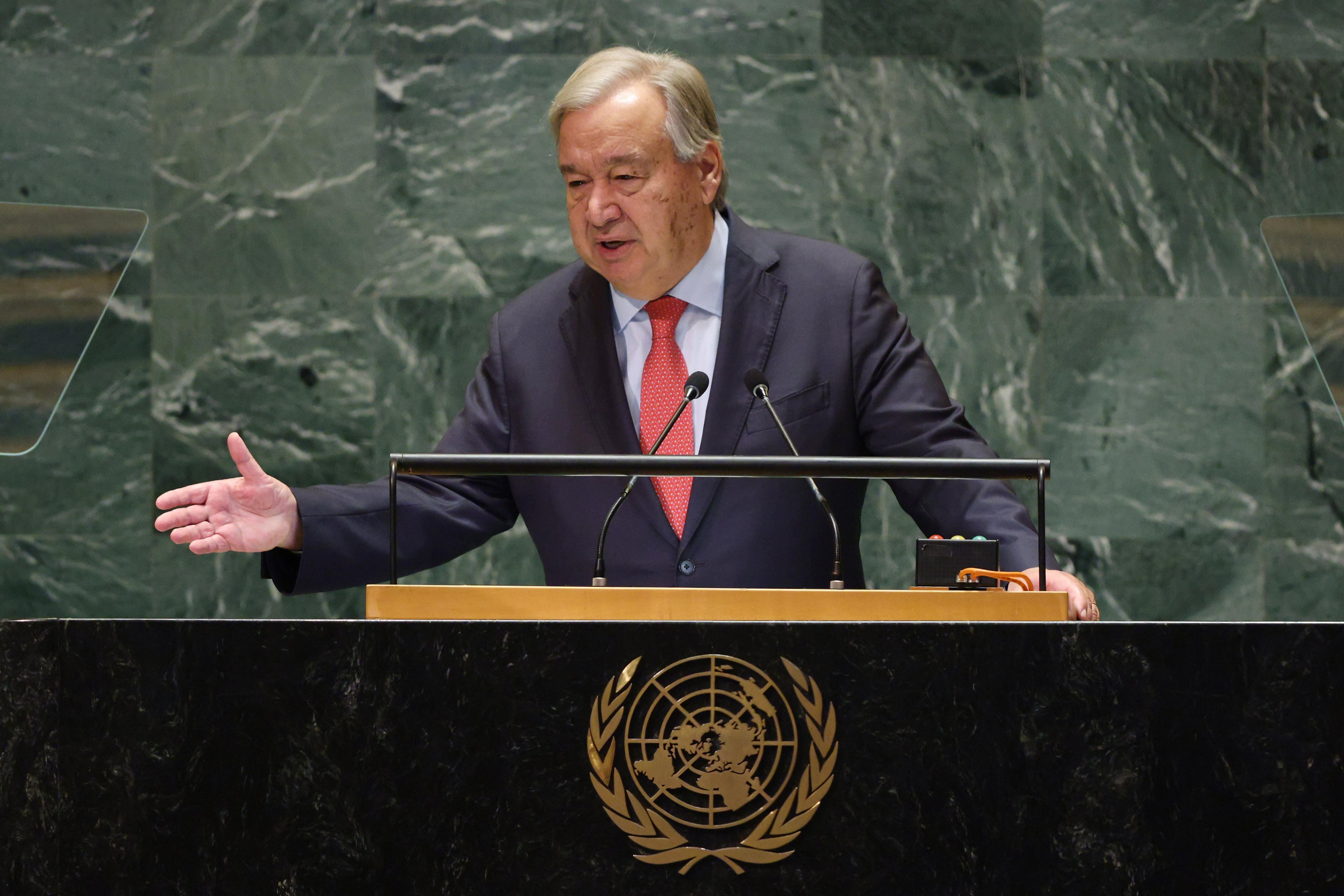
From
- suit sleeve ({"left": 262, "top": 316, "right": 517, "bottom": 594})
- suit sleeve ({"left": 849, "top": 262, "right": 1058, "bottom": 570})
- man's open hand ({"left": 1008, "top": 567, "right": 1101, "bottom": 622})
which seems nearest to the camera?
man's open hand ({"left": 1008, "top": 567, "right": 1101, "bottom": 622})

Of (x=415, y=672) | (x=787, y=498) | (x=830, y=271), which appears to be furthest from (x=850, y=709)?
(x=830, y=271)

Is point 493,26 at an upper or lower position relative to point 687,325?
upper

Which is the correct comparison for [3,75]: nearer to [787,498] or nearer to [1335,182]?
[787,498]

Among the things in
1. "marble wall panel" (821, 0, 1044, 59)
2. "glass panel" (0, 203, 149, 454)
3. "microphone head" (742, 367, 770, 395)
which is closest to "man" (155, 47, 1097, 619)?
"microphone head" (742, 367, 770, 395)

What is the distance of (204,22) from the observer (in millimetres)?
4316

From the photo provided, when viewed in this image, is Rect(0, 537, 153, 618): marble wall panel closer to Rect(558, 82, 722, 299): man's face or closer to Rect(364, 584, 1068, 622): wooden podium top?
Rect(558, 82, 722, 299): man's face

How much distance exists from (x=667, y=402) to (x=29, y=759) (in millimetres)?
1469

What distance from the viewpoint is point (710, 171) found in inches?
114

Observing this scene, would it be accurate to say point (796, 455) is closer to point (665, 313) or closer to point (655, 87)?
point (665, 313)

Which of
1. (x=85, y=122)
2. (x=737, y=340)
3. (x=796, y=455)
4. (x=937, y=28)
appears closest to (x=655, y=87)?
(x=737, y=340)

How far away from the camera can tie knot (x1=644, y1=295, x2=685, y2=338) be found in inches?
111

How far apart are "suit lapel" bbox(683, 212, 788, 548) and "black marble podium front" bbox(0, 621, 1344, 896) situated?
3.53 ft

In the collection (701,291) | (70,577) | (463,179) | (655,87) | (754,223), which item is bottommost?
(70,577)

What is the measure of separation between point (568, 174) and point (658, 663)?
4.83 ft
